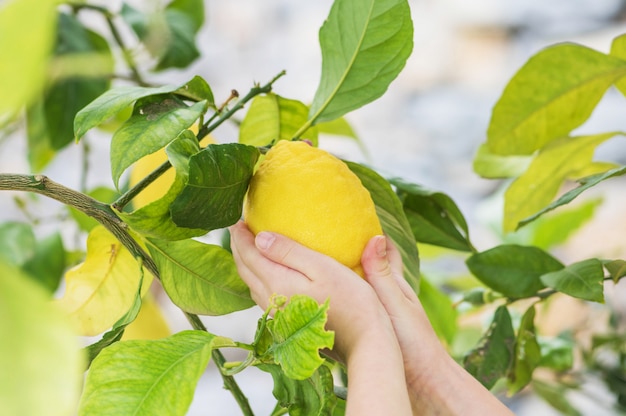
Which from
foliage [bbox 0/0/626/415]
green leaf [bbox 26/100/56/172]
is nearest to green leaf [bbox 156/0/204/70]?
foliage [bbox 0/0/626/415]

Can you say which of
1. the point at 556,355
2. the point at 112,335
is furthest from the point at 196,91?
the point at 556,355

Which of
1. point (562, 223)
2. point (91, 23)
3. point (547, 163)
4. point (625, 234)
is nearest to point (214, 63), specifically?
point (91, 23)

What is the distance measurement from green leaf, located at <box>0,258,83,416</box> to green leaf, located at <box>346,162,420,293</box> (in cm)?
41

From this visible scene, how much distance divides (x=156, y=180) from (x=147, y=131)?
0.31 feet

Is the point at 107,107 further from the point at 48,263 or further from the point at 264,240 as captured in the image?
the point at 48,263

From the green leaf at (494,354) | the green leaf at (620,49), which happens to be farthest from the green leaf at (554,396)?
the green leaf at (620,49)

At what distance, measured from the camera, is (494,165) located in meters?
0.80

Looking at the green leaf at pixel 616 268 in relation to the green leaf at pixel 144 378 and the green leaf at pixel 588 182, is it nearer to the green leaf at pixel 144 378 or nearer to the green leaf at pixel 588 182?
the green leaf at pixel 588 182

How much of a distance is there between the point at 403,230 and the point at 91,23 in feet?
6.91

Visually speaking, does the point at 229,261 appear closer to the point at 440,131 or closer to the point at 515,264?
the point at 515,264

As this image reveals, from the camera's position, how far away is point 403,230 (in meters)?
0.59

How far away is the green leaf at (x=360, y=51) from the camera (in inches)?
20.9

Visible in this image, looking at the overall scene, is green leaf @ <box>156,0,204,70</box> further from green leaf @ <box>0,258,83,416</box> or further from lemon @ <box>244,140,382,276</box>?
green leaf @ <box>0,258,83,416</box>

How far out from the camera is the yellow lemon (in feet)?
1.79
